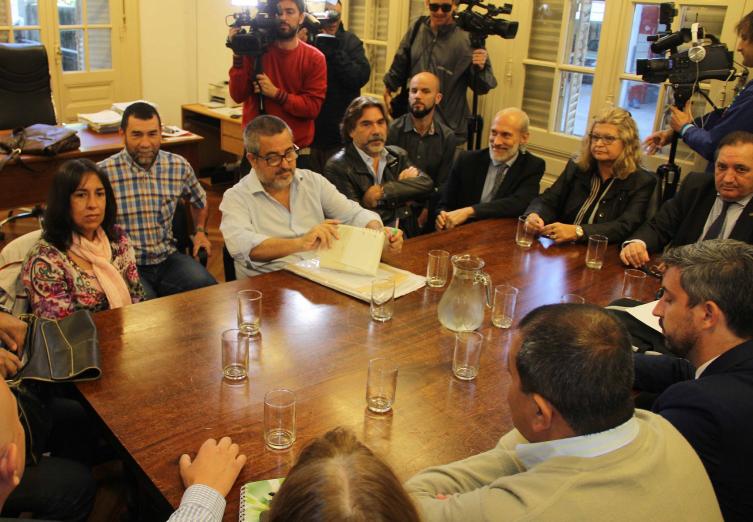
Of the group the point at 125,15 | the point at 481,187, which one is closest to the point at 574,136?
the point at 481,187

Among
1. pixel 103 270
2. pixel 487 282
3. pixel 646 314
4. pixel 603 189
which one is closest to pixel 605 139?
pixel 603 189

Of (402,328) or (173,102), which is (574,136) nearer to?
(402,328)

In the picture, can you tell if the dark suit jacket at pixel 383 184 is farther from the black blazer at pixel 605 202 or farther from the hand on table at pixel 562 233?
the hand on table at pixel 562 233

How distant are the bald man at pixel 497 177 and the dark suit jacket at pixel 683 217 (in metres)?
0.62

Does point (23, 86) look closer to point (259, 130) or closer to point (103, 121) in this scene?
point (103, 121)

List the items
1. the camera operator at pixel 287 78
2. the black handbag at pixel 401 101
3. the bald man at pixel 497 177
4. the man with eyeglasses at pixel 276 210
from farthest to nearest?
→ the black handbag at pixel 401 101
the camera operator at pixel 287 78
the bald man at pixel 497 177
the man with eyeglasses at pixel 276 210

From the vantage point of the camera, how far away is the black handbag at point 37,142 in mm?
3596

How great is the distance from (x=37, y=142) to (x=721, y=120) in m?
3.38

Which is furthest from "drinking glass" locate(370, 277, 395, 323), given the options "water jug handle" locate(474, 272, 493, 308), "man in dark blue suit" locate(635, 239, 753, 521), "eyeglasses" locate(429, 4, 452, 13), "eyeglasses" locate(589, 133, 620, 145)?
"eyeglasses" locate(429, 4, 452, 13)

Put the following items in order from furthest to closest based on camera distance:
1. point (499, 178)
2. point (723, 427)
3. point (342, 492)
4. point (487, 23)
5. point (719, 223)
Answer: point (487, 23) < point (499, 178) < point (719, 223) < point (723, 427) < point (342, 492)

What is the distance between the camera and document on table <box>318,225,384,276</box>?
236 centimetres

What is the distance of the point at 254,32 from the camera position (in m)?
3.67

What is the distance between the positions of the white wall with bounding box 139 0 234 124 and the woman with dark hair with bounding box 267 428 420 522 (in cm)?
586

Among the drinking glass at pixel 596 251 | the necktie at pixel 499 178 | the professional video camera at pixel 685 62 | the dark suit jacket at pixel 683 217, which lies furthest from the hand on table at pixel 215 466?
the professional video camera at pixel 685 62
